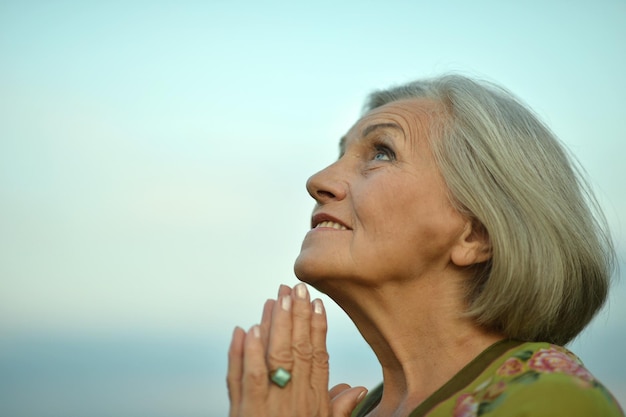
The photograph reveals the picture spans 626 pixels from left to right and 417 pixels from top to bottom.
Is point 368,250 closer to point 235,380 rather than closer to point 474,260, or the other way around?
point 474,260

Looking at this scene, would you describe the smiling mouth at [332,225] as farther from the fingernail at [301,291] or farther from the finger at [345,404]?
the finger at [345,404]

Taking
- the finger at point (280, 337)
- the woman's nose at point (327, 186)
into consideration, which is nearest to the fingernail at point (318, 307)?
the finger at point (280, 337)

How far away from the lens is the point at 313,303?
3.13m

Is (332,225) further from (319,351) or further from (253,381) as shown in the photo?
(253,381)

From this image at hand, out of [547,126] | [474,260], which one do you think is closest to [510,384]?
[474,260]

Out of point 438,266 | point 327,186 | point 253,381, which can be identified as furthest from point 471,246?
point 253,381

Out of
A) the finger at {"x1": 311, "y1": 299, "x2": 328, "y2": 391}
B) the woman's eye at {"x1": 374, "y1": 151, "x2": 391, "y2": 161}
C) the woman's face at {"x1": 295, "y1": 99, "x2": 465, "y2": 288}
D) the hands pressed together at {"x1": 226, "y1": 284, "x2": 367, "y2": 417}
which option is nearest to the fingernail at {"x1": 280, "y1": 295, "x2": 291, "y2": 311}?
the hands pressed together at {"x1": 226, "y1": 284, "x2": 367, "y2": 417}

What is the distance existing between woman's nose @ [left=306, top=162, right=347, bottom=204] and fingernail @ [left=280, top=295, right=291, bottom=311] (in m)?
0.61

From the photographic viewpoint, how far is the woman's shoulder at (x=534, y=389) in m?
2.46

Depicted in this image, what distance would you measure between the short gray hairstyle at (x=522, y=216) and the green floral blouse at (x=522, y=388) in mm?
216

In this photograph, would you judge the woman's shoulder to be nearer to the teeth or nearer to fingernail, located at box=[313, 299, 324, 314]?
fingernail, located at box=[313, 299, 324, 314]

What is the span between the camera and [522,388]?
2574 millimetres

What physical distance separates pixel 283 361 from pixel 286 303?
249 mm

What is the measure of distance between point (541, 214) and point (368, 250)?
0.81 metres
